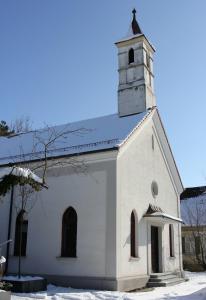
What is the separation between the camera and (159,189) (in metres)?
20.2

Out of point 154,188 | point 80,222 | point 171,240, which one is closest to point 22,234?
point 80,222

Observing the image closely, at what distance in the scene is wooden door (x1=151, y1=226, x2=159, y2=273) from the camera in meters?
18.7

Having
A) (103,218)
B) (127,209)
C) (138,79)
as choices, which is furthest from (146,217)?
(138,79)

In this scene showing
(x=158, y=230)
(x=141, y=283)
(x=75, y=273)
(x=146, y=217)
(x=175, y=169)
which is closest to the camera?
(x=75, y=273)

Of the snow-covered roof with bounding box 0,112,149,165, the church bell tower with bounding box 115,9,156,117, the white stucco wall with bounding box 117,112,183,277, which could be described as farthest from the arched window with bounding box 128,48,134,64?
the white stucco wall with bounding box 117,112,183,277

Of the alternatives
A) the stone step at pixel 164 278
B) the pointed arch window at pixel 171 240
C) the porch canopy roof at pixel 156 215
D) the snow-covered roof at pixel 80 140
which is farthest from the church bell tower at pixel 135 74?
the stone step at pixel 164 278

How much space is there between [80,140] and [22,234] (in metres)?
4.99

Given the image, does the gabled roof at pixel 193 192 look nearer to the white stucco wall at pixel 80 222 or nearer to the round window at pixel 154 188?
the round window at pixel 154 188

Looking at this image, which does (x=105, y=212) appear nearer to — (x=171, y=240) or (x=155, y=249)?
(x=155, y=249)

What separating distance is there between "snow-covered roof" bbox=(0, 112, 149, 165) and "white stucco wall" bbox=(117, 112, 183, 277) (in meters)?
0.63

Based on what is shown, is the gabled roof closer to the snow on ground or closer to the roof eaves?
the roof eaves

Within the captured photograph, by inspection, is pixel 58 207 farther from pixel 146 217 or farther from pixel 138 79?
pixel 138 79

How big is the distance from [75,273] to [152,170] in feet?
21.8

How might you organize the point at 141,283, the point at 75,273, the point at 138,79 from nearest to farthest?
the point at 75,273 < the point at 141,283 < the point at 138,79
